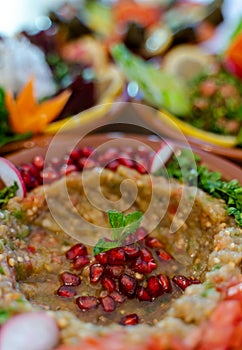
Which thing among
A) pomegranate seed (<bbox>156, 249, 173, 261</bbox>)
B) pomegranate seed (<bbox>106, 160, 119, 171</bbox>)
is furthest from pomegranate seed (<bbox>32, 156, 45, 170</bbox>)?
pomegranate seed (<bbox>156, 249, 173, 261</bbox>)

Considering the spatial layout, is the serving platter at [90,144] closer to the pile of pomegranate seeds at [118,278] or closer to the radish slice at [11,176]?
the radish slice at [11,176]

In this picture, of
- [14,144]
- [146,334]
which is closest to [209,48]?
[14,144]

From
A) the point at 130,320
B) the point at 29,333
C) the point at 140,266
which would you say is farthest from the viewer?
the point at 140,266

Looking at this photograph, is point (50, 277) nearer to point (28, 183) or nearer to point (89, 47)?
point (28, 183)

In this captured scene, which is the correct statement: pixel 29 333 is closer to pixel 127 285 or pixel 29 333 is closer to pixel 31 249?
pixel 127 285

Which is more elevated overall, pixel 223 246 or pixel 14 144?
pixel 223 246

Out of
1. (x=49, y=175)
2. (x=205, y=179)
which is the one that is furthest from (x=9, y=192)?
(x=205, y=179)
